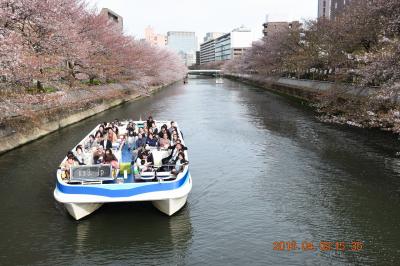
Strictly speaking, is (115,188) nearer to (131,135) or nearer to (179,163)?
(179,163)

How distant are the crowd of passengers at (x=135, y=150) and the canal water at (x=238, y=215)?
147 cm

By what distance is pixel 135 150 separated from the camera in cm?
1720

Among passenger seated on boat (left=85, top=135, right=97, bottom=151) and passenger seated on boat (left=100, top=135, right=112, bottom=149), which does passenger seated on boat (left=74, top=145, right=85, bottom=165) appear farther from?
passenger seated on boat (left=85, top=135, right=97, bottom=151)

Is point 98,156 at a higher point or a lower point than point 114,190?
higher

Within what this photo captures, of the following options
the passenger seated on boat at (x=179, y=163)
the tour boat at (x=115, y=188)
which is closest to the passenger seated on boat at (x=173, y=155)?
the passenger seated on boat at (x=179, y=163)

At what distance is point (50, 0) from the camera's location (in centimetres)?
2844

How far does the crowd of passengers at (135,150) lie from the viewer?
14.2 metres

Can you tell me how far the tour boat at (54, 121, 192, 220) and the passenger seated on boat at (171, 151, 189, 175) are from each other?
0.09m

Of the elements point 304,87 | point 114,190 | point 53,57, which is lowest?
point 114,190

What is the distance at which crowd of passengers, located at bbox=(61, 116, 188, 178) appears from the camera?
1416 cm

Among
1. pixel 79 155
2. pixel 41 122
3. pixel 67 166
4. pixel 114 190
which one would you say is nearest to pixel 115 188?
pixel 114 190

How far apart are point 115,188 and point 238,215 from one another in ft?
13.4

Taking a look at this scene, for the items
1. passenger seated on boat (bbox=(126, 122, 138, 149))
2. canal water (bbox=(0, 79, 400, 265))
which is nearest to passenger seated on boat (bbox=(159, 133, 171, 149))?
passenger seated on boat (bbox=(126, 122, 138, 149))

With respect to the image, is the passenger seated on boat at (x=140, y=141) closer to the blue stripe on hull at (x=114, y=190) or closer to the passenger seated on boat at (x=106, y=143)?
the passenger seated on boat at (x=106, y=143)
